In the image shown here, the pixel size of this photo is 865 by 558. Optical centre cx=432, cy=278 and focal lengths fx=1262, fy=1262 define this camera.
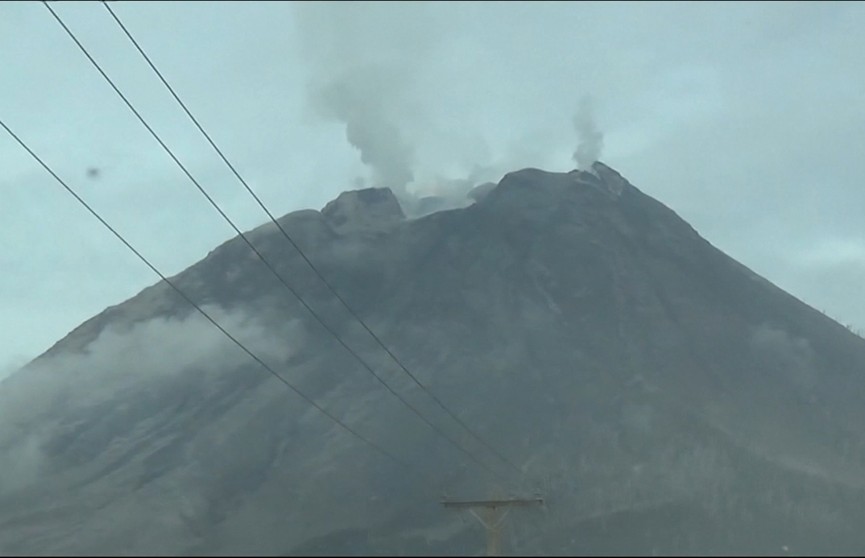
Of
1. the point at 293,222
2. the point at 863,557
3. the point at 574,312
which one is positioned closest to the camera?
the point at 863,557

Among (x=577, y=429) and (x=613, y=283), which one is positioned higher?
(x=613, y=283)

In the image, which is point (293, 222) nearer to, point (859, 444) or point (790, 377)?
point (790, 377)

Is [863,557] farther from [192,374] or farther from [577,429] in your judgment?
[192,374]

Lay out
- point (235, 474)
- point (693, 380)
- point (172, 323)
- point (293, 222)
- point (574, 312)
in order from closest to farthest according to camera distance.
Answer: point (235, 474) < point (693, 380) < point (574, 312) < point (172, 323) < point (293, 222)

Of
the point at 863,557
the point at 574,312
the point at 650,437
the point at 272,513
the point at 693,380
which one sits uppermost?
the point at 574,312

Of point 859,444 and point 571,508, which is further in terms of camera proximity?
point 859,444

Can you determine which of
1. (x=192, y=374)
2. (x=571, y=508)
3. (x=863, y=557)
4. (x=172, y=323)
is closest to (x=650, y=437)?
(x=571, y=508)
